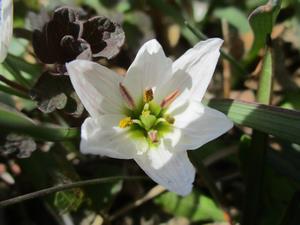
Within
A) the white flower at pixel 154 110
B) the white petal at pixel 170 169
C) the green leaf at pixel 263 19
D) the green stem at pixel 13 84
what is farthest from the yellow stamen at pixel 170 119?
the green stem at pixel 13 84

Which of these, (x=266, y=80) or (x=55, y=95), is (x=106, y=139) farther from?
(x=266, y=80)

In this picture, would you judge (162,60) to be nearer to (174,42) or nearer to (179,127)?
(179,127)

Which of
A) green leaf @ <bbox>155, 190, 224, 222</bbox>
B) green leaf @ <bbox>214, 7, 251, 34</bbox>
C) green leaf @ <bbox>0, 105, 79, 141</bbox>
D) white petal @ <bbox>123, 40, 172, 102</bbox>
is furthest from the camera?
green leaf @ <bbox>214, 7, 251, 34</bbox>

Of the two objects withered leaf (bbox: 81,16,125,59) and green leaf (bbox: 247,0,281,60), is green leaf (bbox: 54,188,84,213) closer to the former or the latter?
withered leaf (bbox: 81,16,125,59)

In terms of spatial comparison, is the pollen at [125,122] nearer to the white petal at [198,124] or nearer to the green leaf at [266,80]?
the white petal at [198,124]

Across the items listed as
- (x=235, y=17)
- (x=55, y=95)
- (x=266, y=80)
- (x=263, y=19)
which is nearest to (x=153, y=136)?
(x=55, y=95)

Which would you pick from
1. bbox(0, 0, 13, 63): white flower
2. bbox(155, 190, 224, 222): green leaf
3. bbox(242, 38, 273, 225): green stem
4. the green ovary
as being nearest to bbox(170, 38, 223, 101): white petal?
the green ovary

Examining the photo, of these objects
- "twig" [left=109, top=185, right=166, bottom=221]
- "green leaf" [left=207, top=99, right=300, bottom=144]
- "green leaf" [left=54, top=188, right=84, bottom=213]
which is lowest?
"twig" [left=109, top=185, right=166, bottom=221]
